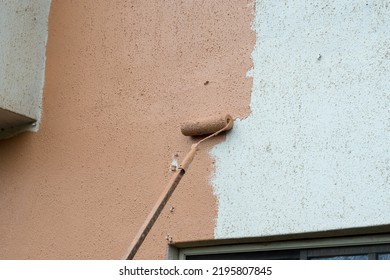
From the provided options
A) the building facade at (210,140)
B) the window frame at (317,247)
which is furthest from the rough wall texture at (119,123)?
the window frame at (317,247)

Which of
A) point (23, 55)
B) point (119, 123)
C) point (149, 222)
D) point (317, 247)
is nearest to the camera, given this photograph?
point (149, 222)

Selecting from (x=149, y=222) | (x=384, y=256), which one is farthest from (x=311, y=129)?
(x=149, y=222)

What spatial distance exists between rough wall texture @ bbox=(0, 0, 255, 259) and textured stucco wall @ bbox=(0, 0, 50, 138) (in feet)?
0.24

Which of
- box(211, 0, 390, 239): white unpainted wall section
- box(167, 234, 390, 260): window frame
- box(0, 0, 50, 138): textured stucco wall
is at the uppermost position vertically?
Result: box(0, 0, 50, 138): textured stucco wall

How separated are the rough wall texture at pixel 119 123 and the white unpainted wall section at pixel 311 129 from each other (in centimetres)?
13

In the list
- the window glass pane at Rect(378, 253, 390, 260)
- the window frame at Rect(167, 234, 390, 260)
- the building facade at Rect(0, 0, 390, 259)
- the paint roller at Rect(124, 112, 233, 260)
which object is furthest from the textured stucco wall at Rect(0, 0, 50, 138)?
the window glass pane at Rect(378, 253, 390, 260)

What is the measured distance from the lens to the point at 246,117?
15.7ft

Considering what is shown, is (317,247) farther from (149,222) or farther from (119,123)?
(119,123)

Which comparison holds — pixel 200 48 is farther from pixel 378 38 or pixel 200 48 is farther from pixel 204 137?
pixel 378 38

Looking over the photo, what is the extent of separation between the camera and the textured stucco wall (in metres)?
5.72

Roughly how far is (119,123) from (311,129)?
139 centimetres

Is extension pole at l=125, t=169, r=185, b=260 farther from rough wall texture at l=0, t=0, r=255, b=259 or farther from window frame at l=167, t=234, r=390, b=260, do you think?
window frame at l=167, t=234, r=390, b=260

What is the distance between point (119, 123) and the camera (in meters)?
5.38

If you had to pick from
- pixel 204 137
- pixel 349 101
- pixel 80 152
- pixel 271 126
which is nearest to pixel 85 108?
pixel 80 152
